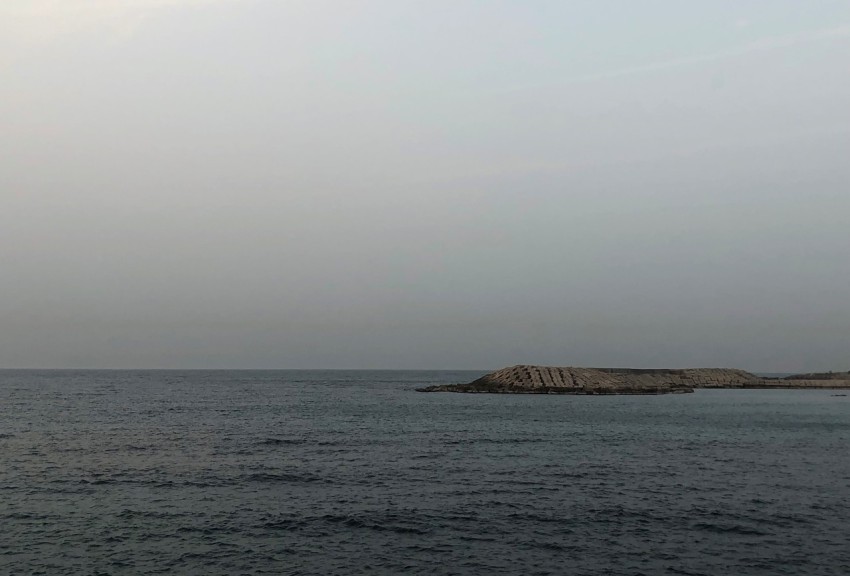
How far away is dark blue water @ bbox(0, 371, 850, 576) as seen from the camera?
2517cm

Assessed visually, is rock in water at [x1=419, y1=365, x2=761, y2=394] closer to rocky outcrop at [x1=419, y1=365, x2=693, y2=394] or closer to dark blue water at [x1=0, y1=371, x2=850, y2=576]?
rocky outcrop at [x1=419, y1=365, x2=693, y2=394]

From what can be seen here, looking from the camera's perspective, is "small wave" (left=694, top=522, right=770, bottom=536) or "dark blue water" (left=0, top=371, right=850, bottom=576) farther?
"small wave" (left=694, top=522, right=770, bottom=536)

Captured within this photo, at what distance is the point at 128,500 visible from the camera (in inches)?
1348

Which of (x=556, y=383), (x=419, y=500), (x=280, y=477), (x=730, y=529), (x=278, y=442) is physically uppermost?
(x=730, y=529)

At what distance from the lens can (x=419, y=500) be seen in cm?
3497

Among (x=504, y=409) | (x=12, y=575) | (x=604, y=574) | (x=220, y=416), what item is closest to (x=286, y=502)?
(x=12, y=575)

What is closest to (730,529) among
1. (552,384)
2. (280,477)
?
(280,477)

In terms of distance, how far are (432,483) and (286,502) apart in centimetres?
959

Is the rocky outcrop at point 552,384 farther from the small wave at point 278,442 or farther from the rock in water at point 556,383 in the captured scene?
Result: the small wave at point 278,442

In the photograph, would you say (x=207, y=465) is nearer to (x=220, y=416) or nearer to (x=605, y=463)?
(x=605, y=463)

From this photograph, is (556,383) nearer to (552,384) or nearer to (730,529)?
(552,384)

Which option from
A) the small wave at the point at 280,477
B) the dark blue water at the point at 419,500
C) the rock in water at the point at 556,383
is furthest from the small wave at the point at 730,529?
the rock in water at the point at 556,383

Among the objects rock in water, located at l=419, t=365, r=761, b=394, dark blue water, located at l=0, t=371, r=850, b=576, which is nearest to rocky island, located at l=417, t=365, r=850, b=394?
rock in water, located at l=419, t=365, r=761, b=394

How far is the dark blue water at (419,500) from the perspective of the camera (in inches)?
991
